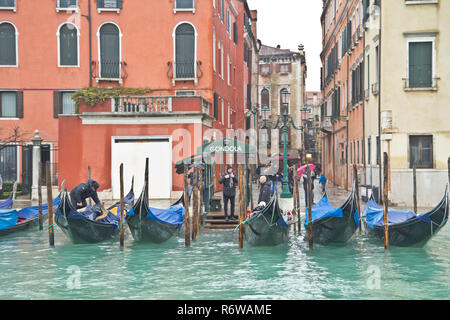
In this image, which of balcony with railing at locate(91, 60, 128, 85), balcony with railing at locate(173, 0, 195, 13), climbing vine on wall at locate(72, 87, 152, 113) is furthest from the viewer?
balcony with railing at locate(91, 60, 128, 85)

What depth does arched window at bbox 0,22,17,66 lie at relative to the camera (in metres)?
19.8

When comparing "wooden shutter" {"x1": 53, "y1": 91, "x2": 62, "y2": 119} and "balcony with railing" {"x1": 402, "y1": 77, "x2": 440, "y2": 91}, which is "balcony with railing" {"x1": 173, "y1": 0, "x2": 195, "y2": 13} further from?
"balcony with railing" {"x1": 402, "y1": 77, "x2": 440, "y2": 91}

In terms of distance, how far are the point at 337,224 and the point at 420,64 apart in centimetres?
660

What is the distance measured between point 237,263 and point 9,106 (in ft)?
44.2

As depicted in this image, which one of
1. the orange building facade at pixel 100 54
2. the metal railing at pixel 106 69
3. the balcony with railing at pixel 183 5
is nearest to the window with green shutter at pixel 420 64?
the orange building facade at pixel 100 54

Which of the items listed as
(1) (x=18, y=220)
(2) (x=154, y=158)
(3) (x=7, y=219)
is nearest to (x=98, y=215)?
(3) (x=7, y=219)

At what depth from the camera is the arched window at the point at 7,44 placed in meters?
19.8

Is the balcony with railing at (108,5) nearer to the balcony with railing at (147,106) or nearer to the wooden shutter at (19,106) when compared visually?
the balcony with railing at (147,106)

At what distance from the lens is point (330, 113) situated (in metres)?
29.2

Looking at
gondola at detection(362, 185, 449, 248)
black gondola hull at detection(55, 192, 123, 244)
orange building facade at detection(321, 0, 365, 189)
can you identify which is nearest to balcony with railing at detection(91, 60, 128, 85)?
orange building facade at detection(321, 0, 365, 189)

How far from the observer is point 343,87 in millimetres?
23844

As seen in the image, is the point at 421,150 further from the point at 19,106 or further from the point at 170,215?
the point at 19,106

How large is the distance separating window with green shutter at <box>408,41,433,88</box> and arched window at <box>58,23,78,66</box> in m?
10.7

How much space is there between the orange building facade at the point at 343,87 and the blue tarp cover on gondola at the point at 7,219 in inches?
432
